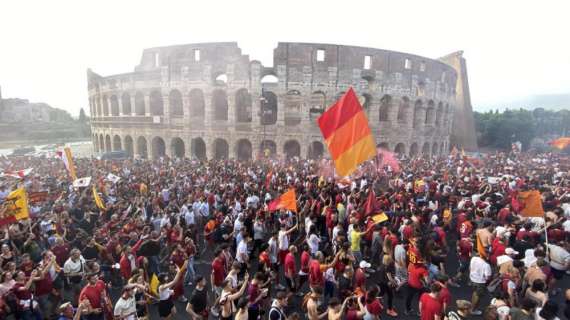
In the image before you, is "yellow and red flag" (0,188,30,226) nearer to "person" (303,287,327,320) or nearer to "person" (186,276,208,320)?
"person" (186,276,208,320)

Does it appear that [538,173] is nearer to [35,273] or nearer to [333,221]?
[333,221]

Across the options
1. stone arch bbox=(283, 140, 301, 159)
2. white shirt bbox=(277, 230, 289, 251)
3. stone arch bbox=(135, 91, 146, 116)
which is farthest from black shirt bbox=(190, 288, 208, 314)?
stone arch bbox=(135, 91, 146, 116)

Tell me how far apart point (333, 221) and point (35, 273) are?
7.20 metres

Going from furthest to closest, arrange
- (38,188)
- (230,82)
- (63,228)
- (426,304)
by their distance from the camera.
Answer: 1. (230,82)
2. (38,188)
3. (63,228)
4. (426,304)

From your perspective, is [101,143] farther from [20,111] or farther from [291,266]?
[20,111]

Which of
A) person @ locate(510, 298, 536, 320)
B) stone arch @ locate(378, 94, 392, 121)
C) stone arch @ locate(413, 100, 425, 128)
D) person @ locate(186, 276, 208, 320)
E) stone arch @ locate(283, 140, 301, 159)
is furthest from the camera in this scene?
stone arch @ locate(413, 100, 425, 128)

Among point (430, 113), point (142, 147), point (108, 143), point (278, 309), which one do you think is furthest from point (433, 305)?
point (108, 143)

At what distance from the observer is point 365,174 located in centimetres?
1738

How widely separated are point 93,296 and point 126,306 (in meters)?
0.64

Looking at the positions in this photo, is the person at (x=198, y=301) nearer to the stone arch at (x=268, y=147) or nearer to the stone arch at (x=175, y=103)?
the stone arch at (x=268, y=147)

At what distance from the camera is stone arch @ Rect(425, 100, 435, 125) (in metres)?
33.0

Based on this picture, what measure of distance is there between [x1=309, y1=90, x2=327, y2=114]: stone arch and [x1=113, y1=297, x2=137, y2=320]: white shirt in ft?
82.3

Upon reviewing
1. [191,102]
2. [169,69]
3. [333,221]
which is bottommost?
[333,221]

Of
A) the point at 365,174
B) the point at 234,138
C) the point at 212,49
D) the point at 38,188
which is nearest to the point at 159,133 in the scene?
the point at 234,138
